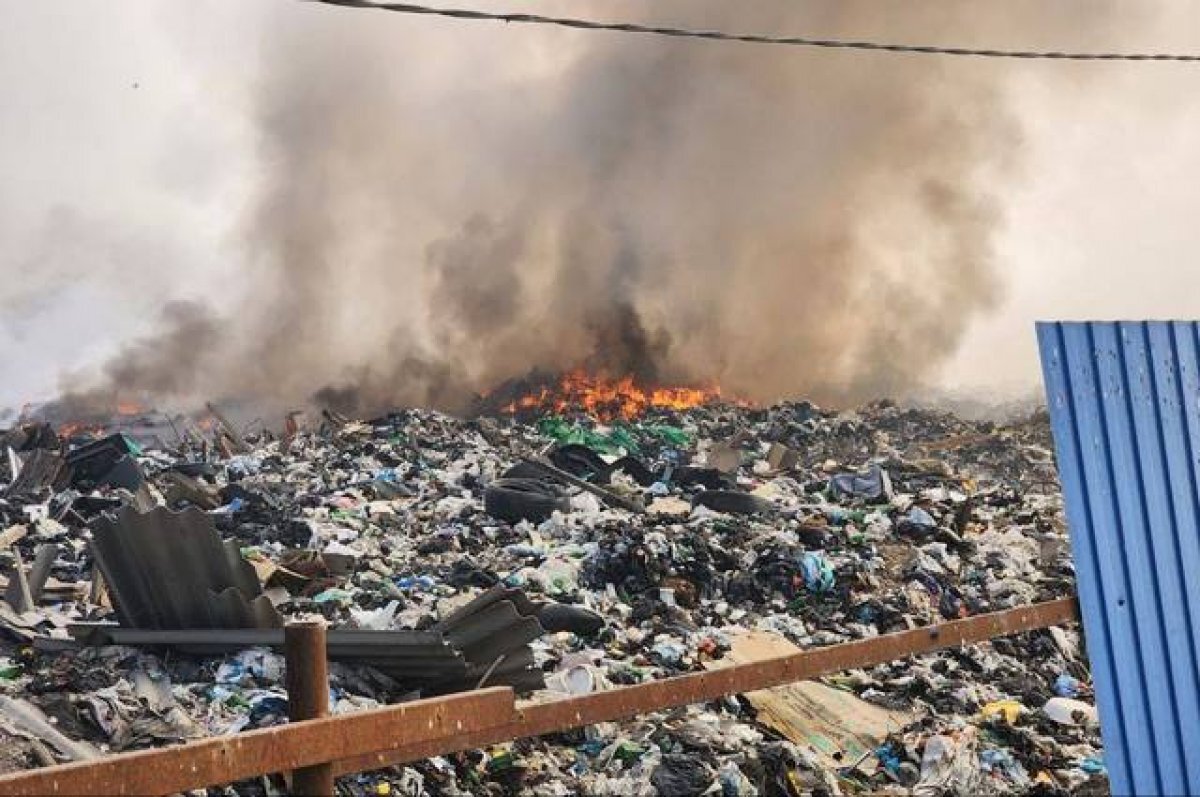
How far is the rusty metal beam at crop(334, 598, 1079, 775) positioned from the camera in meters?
2.44

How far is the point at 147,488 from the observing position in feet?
36.1

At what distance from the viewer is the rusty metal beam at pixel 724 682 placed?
244cm

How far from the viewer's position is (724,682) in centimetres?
287

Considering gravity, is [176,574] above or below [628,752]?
above

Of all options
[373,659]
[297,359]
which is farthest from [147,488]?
[297,359]

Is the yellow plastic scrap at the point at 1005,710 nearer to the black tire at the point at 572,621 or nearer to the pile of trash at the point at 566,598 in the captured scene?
the pile of trash at the point at 566,598

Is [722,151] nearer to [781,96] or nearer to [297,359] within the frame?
[781,96]

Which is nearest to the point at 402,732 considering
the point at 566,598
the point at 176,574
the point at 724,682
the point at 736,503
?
the point at 724,682

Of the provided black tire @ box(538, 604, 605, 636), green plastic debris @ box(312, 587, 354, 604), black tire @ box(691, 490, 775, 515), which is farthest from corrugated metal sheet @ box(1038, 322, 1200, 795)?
black tire @ box(691, 490, 775, 515)

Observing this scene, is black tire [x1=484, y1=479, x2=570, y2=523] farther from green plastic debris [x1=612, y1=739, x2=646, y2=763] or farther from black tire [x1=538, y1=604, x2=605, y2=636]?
green plastic debris [x1=612, y1=739, x2=646, y2=763]

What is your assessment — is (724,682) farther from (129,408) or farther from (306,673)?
(129,408)

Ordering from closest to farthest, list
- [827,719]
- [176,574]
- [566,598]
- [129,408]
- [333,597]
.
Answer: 1. [827,719]
2. [176,574]
3. [333,597]
4. [566,598]
5. [129,408]

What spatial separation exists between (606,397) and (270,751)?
20.4 metres

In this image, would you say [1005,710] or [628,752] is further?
[1005,710]
